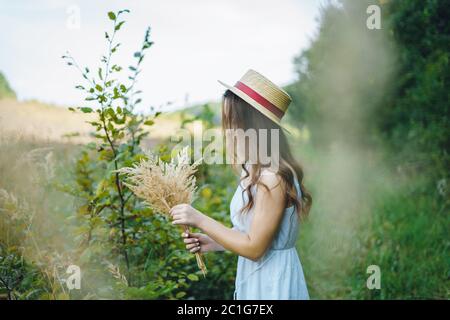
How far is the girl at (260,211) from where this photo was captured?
223 cm

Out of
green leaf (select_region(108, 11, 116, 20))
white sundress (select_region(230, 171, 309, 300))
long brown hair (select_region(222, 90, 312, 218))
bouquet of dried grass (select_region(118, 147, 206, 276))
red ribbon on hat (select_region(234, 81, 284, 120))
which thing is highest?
green leaf (select_region(108, 11, 116, 20))

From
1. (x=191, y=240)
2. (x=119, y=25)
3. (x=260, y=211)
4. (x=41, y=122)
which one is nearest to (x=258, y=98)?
(x=260, y=211)

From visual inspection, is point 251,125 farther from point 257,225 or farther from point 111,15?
point 111,15

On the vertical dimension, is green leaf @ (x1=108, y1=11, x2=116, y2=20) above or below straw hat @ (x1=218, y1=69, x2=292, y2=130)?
above

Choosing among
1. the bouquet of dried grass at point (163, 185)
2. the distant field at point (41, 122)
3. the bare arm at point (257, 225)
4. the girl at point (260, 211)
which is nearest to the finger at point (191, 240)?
the girl at point (260, 211)

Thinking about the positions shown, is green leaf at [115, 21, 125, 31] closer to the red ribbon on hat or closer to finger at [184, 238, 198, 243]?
the red ribbon on hat

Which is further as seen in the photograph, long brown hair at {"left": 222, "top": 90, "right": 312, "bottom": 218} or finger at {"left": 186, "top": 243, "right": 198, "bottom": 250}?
finger at {"left": 186, "top": 243, "right": 198, "bottom": 250}

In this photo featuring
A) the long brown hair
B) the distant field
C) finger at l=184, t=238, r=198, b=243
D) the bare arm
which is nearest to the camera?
the bare arm

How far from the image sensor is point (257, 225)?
222 centimetres

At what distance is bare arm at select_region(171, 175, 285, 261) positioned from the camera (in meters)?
2.21

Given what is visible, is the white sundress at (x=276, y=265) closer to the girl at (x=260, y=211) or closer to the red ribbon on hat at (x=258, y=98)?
the girl at (x=260, y=211)

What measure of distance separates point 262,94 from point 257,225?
0.65 meters

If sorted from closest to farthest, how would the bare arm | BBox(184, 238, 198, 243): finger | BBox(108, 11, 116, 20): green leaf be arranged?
1. the bare arm
2. BBox(184, 238, 198, 243): finger
3. BBox(108, 11, 116, 20): green leaf

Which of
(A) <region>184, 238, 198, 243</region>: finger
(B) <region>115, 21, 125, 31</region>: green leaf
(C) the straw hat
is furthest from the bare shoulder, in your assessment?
(B) <region>115, 21, 125, 31</region>: green leaf
